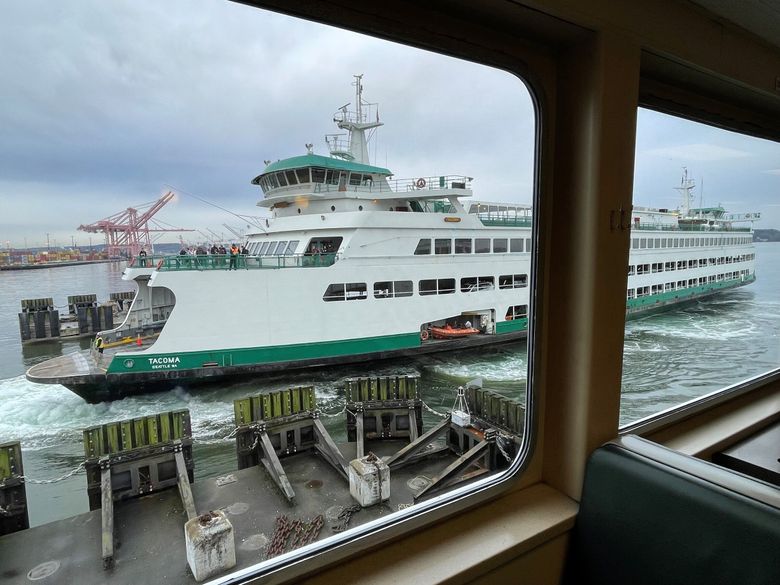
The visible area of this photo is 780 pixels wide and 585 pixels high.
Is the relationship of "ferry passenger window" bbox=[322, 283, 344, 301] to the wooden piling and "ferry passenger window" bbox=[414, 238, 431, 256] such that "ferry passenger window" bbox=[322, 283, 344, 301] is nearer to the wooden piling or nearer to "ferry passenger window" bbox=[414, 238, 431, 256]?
"ferry passenger window" bbox=[414, 238, 431, 256]

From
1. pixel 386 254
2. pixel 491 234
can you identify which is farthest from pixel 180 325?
pixel 491 234

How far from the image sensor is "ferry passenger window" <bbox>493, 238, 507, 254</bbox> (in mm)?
8328

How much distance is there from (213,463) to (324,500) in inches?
85.3

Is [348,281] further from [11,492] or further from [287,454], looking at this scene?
[11,492]

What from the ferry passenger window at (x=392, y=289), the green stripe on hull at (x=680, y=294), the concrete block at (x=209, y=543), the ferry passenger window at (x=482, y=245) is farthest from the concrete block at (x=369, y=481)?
the green stripe on hull at (x=680, y=294)

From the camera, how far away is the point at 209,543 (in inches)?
73.1

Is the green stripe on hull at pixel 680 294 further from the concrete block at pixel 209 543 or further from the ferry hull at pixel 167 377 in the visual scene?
the concrete block at pixel 209 543

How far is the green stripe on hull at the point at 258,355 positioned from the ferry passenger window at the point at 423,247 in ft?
5.38

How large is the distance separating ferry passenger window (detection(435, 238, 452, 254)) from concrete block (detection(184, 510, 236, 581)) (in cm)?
644

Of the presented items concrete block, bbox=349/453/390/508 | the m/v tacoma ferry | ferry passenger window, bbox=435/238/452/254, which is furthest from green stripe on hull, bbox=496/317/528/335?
concrete block, bbox=349/453/390/508

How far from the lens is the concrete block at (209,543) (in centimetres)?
184

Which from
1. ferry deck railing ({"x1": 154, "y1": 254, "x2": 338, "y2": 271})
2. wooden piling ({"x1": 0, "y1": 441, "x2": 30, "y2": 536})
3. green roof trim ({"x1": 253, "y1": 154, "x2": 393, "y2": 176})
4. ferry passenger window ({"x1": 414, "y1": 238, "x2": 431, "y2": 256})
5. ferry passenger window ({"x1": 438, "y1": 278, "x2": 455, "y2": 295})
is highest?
green roof trim ({"x1": 253, "y1": 154, "x2": 393, "y2": 176})

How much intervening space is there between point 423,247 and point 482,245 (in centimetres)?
142

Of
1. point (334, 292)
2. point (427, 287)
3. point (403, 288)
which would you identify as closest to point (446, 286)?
point (427, 287)
